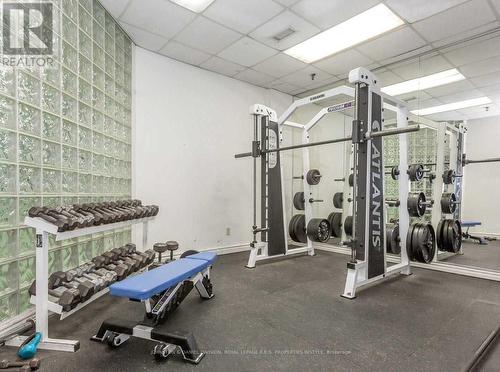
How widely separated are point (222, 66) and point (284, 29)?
4.64 ft

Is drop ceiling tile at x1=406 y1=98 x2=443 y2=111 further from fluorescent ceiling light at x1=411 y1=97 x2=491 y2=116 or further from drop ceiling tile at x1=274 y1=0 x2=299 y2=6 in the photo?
drop ceiling tile at x1=274 y1=0 x2=299 y2=6

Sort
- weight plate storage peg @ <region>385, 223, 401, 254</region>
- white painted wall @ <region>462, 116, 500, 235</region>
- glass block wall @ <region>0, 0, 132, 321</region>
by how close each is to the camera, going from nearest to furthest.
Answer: glass block wall @ <region>0, 0, 132, 321</region>
weight plate storage peg @ <region>385, 223, 401, 254</region>
white painted wall @ <region>462, 116, 500, 235</region>

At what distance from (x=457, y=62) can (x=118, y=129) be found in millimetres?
4716

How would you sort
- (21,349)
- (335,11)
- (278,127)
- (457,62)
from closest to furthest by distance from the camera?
(21,349)
(335,11)
(457,62)
(278,127)

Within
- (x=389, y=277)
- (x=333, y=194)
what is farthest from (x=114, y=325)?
(x=333, y=194)

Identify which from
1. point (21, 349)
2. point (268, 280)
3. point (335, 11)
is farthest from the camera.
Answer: point (268, 280)

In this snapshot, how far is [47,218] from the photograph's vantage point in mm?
1852

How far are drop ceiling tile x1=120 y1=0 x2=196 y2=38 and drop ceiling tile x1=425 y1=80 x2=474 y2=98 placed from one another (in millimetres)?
3989

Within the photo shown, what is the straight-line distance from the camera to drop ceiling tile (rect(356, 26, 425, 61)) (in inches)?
136

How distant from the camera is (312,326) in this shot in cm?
221

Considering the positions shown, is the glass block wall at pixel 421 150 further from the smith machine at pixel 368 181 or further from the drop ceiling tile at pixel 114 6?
the drop ceiling tile at pixel 114 6

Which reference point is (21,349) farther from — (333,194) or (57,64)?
(333,194)

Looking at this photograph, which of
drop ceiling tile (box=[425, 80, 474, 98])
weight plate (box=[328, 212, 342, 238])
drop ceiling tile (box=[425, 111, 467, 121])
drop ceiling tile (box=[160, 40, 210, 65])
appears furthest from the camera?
weight plate (box=[328, 212, 342, 238])

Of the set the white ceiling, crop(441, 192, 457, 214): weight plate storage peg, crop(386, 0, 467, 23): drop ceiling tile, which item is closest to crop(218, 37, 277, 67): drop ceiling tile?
the white ceiling
